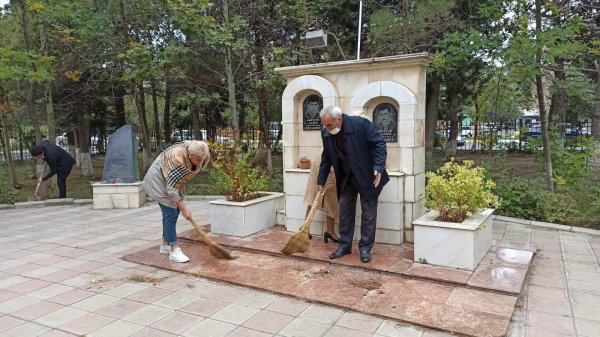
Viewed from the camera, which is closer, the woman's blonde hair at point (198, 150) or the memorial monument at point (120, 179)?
the woman's blonde hair at point (198, 150)

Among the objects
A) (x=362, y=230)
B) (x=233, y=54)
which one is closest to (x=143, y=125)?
(x=233, y=54)

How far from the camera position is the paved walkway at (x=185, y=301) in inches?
127

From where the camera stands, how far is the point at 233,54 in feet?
34.0

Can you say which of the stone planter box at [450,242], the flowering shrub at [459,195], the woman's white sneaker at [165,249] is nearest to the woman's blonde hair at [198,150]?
the woman's white sneaker at [165,249]

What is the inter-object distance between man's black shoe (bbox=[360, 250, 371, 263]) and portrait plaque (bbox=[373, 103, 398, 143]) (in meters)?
1.40

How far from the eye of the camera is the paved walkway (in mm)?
3221

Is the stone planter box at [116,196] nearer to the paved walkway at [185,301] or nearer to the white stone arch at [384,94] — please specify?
the paved walkway at [185,301]

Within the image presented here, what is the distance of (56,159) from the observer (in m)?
9.30

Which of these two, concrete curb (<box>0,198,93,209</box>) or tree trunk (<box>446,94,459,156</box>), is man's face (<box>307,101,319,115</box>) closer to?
concrete curb (<box>0,198,93,209</box>)

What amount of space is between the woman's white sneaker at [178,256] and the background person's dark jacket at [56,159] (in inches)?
233

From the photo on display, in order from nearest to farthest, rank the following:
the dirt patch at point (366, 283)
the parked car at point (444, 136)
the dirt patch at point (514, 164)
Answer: the dirt patch at point (366, 283) → the dirt patch at point (514, 164) → the parked car at point (444, 136)

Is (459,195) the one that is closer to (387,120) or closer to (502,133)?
(387,120)

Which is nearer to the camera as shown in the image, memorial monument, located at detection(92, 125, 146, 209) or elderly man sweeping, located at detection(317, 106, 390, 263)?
elderly man sweeping, located at detection(317, 106, 390, 263)

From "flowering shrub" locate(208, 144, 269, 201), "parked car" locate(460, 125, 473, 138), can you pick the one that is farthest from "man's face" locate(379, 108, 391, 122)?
"parked car" locate(460, 125, 473, 138)
